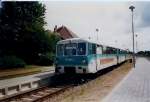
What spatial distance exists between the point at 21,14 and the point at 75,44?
96.1 ft

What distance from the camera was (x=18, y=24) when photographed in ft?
157

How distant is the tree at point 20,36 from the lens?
153 ft

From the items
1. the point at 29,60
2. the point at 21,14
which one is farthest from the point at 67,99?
the point at 21,14

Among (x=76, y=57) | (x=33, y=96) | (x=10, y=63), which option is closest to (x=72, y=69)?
(x=76, y=57)

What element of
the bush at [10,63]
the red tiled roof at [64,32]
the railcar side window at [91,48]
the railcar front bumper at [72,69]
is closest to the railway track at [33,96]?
the railcar front bumper at [72,69]

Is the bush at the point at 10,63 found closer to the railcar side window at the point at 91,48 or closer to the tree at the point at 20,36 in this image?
the tree at the point at 20,36

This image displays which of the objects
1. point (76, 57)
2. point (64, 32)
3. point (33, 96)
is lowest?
point (33, 96)

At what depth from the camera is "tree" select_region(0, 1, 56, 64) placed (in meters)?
46.6

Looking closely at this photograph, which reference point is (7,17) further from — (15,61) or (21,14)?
(15,61)

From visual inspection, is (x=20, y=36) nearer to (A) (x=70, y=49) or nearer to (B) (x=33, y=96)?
(A) (x=70, y=49)

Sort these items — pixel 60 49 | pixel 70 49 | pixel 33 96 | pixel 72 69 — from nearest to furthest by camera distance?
pixel 33 96
pixel 72 69
pixel 70 49
pixel 60 49

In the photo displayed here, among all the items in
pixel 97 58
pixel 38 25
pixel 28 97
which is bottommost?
pixel 28 97

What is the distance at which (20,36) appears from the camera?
47.4m

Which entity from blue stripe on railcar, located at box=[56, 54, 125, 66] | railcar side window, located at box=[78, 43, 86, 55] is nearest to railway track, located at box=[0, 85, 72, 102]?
blue stripe on railcar, located at box=[56, 54, 125, 66]
